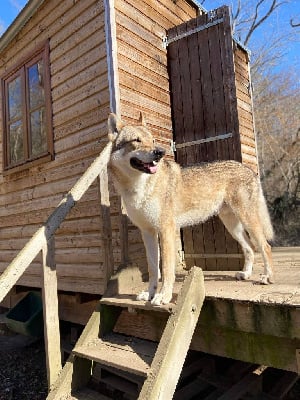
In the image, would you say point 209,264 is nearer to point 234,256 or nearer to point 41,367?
point 234,256

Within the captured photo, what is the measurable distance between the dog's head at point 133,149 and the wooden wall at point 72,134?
154cm

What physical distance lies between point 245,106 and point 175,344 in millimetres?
6037

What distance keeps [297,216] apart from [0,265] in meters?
11.9

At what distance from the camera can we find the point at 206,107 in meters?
5.25

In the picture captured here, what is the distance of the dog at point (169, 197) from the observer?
3.07m

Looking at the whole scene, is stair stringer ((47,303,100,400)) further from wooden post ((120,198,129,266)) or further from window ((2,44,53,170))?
window ((2,44,53,170))

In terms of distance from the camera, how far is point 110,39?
4.73 meters

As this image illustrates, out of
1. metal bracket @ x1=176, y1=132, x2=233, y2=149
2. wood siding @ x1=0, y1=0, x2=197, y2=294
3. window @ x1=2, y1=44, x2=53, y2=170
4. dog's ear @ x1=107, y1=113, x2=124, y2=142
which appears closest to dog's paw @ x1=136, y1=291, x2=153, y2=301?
wood siding @ x1=0, y1=0, x2=197, y2=294

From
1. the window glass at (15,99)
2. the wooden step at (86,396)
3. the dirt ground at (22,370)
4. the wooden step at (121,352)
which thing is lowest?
the dirt ground at (22,370)

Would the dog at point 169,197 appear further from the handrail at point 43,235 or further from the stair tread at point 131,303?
the handrail at point 43,235

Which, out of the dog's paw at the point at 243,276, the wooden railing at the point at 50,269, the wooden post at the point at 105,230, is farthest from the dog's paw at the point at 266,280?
the wooden railing at the point at 50,269

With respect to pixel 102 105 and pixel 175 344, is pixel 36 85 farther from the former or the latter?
pixel 175 344

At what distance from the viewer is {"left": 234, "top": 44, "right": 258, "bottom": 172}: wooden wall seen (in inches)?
276

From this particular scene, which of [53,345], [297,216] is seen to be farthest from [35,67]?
[297,216]
